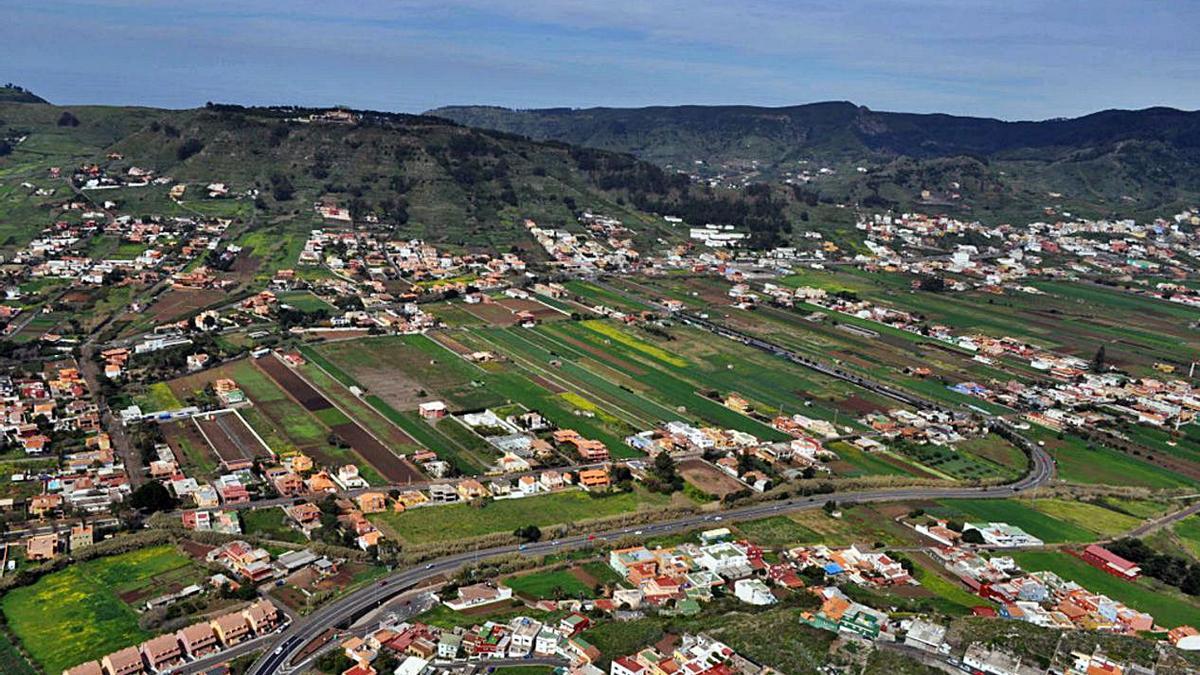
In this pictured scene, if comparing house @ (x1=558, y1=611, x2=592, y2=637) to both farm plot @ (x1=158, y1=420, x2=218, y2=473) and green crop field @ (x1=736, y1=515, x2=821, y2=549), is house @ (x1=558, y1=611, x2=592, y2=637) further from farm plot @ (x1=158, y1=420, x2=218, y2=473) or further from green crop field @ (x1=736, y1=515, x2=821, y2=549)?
farm plot @ (x1=158, y1=420, x2=218, y2=473)

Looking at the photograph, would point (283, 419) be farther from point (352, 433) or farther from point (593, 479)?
point (593, 479)

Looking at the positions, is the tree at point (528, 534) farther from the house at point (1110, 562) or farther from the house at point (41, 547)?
the house at point (1110, 562)

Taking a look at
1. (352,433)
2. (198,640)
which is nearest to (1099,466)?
(352,433)

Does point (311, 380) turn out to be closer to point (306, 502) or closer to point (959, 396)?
point (306, 502)

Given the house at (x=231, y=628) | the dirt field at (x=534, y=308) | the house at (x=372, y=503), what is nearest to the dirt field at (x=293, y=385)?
the house at (x=372, y=503)

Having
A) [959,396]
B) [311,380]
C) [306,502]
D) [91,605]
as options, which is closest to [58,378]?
[311,380]

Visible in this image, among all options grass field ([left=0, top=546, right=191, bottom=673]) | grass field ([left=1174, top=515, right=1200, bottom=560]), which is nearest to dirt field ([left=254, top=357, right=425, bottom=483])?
grass field ([left=0, top=546, right=191, bottom=673])
